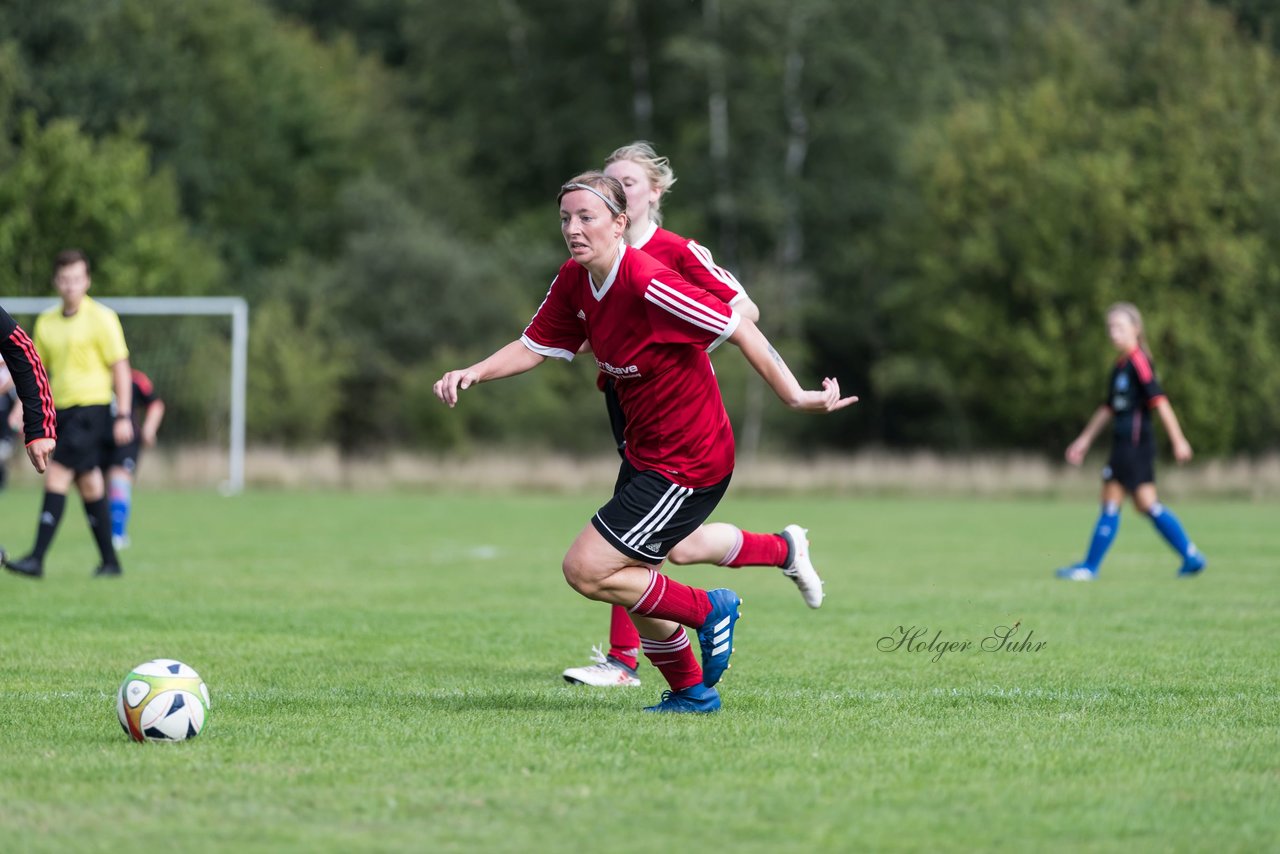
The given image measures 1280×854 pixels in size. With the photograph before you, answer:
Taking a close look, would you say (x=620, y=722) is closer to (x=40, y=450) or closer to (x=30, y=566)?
(x=40, y=450)

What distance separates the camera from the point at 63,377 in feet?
35.6

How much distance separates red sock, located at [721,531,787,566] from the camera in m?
6.38

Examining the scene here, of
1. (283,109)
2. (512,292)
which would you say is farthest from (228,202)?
(512,292)

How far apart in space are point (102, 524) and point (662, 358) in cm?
669

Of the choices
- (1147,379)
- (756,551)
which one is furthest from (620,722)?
(1147,379)

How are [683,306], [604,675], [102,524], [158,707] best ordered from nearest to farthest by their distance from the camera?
1. [158,707]
2. [683,306]
3. [604,675]
4. [102,524]

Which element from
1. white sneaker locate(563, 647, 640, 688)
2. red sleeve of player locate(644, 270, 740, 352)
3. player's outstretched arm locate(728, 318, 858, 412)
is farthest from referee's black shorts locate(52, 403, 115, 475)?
player's outstretched arm locate(728, 318, 858, 412)

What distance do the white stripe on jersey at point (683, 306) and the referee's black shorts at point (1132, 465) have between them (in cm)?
731

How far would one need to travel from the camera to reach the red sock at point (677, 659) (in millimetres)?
5957

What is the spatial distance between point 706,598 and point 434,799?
A: 179 centimetres

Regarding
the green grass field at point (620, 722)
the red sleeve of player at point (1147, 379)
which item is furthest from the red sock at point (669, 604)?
the red sleeve of player at point (1147, 379)

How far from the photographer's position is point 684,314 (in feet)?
18.6

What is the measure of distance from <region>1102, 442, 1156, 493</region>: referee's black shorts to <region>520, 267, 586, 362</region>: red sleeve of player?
7.07 metres

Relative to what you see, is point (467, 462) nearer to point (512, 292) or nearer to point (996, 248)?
point (512, 292)
